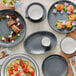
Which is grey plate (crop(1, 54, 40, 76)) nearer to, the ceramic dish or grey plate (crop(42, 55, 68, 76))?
grey plate (crop(42, 55, 68, 76))

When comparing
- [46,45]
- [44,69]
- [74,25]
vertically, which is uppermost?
[74,25]

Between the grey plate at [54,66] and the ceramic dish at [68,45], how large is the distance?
73 mm

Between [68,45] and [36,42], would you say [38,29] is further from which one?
[68,45]

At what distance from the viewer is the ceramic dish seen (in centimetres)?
183

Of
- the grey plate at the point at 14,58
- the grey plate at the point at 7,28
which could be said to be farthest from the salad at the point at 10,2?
the grey plate at the point at 14,58

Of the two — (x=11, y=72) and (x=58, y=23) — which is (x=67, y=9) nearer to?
(x=58, y=23)

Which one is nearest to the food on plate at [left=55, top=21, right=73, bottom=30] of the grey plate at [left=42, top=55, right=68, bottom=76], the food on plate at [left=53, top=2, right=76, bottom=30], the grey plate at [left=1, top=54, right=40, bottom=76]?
the food on plate at [left=53, top=2, right=76, bottom=30]

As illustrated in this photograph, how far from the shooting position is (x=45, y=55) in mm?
1871

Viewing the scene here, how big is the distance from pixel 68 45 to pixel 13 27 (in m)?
0.43

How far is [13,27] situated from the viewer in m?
1.84

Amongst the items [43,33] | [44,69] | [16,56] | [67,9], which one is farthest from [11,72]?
[67,9]

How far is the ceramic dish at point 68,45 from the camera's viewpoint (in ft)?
6.00

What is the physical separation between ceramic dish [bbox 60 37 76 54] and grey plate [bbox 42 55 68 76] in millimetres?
73

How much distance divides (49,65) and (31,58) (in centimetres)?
15
